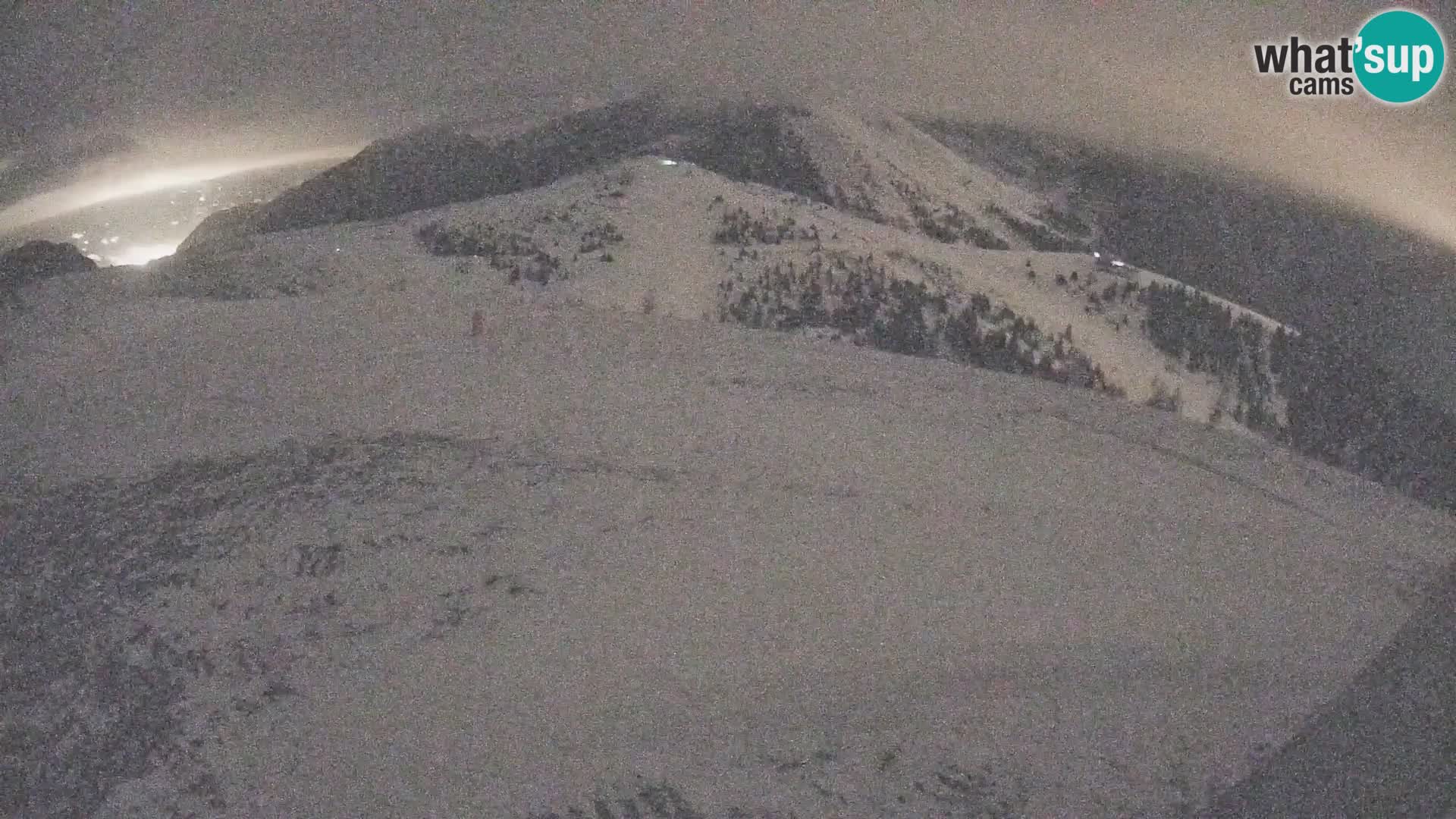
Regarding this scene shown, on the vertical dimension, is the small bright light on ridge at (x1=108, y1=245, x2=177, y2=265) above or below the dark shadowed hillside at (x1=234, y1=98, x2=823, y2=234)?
below

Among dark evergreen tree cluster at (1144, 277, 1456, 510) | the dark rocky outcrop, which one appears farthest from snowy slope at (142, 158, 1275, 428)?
the dark rocky outcrop

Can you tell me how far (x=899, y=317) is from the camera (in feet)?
30.6

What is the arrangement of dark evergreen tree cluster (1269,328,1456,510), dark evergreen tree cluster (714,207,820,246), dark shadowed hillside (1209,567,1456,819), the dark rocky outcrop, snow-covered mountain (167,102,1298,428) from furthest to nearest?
dark evergreen tree cluster (714,207,820,246) → snow-covered mountain (167,102,1298,428) → the dark rocky outcrop → dark evergreen tree cluster (1269,328,1456,510) → dark shadowed hillside (1209,567,1456,819)

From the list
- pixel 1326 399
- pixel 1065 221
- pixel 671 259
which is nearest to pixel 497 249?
pixel 671 259

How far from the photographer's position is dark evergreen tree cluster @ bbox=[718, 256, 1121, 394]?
8398 mm

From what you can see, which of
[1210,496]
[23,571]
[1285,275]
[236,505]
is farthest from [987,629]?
[1285,275]

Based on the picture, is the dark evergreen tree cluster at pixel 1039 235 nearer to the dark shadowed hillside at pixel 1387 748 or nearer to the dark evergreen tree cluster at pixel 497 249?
the dark evergreen tree cluster at pixel 497 249

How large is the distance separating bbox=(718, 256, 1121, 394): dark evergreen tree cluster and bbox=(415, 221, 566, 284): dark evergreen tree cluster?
1514 mm

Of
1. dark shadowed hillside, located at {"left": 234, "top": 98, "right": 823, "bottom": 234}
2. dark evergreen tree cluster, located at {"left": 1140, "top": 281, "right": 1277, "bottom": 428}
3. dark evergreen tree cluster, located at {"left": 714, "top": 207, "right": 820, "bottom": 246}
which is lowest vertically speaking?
dark evergreen tree cluster, located at {"left": 1140, "top": 281, "right": 1277, "bottom": 428}

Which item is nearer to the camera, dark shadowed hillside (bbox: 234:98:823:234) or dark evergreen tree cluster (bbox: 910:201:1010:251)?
dark shadowed hillside (bbox: 234:98:823:234)

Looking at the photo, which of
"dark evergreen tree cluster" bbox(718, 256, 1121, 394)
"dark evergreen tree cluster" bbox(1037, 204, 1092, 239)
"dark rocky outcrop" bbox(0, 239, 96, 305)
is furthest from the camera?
"dark evergreen tree cluster" bbox(1037, 204, 1092, 239)

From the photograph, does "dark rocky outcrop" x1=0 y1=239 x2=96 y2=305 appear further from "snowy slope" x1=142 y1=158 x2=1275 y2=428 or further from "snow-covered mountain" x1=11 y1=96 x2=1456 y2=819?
"snowy slope" x1=142 y1=158 x2=1275 y2=428

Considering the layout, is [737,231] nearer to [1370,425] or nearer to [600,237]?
[600,237]

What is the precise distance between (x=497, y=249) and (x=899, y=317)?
11.9 ft
